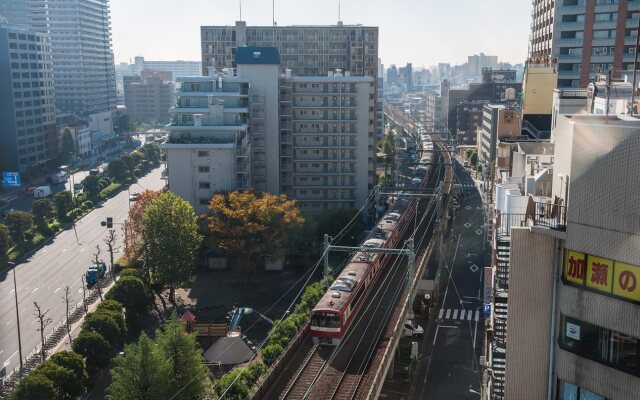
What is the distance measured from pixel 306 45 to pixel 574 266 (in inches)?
2529

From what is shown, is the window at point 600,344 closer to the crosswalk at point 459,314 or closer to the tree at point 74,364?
the tree at point 74,364

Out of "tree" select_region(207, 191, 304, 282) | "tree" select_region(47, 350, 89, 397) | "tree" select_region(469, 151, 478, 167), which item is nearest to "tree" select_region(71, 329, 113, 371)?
"tree" select_region(47, 350, 89, 397)

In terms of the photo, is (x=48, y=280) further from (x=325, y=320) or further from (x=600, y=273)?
(x=600, y=273)

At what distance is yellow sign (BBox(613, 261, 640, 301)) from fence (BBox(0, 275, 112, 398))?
23025 mm

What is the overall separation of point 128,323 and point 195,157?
51.5 feet

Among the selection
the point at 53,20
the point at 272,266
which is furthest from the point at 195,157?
the point at 53,20

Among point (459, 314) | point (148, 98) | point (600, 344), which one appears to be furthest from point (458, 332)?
point (148, 98)

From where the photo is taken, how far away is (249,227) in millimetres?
40688

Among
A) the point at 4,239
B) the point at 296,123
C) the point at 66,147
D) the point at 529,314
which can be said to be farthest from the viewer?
the point at 66,147

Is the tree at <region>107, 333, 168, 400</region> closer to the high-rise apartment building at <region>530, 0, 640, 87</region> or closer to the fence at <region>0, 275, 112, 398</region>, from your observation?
the fence at <region>0, 275, 112, 398</region>

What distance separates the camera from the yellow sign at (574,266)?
12525mm

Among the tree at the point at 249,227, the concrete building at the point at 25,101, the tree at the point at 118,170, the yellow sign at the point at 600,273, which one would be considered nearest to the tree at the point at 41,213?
the tree at the point at 249,227

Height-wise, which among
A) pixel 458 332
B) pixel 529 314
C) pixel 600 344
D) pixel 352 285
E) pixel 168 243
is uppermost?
pixel 529 314

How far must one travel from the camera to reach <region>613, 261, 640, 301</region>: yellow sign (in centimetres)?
1159
